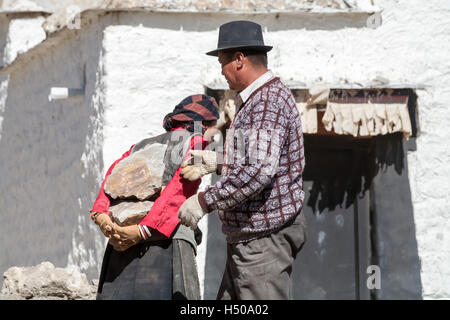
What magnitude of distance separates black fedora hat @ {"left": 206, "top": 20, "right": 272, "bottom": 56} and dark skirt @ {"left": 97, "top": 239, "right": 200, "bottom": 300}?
3.55 ft

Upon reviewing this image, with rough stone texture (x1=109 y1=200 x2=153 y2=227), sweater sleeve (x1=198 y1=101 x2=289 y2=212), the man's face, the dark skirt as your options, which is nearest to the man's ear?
the man's face

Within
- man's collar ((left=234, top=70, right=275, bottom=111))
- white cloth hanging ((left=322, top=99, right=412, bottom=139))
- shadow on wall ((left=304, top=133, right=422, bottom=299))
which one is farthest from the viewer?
shadow on wall ((left=304, top=133, right=422, bottom=299))

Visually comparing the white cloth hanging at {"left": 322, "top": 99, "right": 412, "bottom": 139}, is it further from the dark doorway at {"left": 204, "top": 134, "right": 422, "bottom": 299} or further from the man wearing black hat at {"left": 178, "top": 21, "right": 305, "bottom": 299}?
the man wearing black hat at {"left": 178, "top": 21, "right": 305, "bottom": 299}

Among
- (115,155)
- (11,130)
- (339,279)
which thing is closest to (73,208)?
(115,155)

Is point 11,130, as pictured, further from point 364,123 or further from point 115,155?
point 364,123

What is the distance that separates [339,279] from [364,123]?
4.93ft

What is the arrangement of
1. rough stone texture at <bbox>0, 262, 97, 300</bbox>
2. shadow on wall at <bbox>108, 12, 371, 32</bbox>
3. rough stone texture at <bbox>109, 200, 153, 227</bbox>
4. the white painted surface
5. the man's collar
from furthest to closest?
1. the white painted surface
2. shadow on wall at <bbox>108, 12, 371, 32</bbox>
3. rough stone texture at <bbox>0, 262, 97, 300</bbox>
4. rough stone texture at <bbox>109, 200, 153, 227</bbox>
5. the man's collar

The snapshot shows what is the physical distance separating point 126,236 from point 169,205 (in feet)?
0.87

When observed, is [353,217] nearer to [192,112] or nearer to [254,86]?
[192,112]

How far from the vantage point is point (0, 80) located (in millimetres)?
8867

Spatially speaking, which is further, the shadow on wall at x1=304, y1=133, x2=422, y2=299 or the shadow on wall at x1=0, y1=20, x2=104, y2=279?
the shadow on wall at x1=0, y1=20, x2=104, y2=279

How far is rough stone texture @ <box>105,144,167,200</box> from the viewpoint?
12.1 feet

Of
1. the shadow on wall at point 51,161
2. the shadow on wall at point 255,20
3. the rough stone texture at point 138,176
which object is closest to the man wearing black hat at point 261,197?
the rough stone texture at point 138,176

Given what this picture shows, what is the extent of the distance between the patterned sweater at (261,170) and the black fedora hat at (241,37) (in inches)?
8.3
